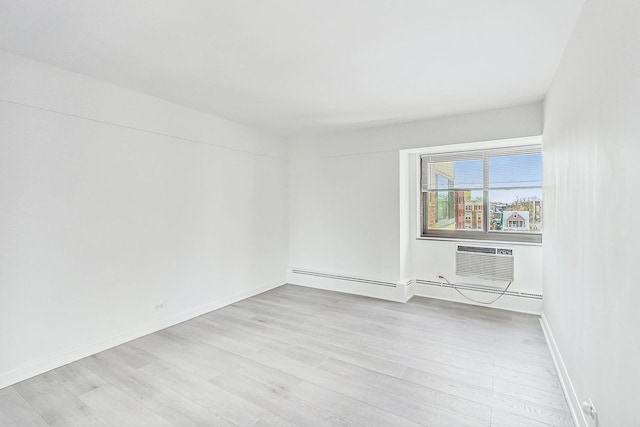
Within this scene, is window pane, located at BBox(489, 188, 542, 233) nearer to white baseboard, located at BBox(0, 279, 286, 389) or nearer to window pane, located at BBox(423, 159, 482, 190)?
window pane, located at BBox(423, 159, 482, 190)

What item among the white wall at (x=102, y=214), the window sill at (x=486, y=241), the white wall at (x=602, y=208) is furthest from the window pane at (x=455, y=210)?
the white wall at (x=102, y=214)

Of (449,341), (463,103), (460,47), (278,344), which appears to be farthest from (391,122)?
(278,344)

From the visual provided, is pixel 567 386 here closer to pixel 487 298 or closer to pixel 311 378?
pixel 311 378

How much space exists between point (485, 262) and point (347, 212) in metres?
2.08

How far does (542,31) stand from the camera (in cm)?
213

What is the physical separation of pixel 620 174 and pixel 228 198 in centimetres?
393

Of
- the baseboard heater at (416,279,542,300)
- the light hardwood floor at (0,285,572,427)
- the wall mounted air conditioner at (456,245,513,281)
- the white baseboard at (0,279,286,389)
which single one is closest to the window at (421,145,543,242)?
the wall mounted air conditioner at (456,245,513,281)

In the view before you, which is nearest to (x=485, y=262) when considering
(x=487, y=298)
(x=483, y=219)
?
(x=487, y=298)

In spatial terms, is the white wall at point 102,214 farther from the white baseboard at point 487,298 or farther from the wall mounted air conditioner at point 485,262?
the wall mounted air conditioner at point 485,262

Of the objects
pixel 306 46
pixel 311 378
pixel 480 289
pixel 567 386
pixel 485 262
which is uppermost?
pixel 306 46

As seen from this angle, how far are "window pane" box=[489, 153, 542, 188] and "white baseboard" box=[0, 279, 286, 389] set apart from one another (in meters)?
4.06

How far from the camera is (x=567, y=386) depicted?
2176 millimetres

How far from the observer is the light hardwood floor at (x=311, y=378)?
6.69 ft

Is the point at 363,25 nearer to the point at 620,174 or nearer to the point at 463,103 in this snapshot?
the point at 620,174
